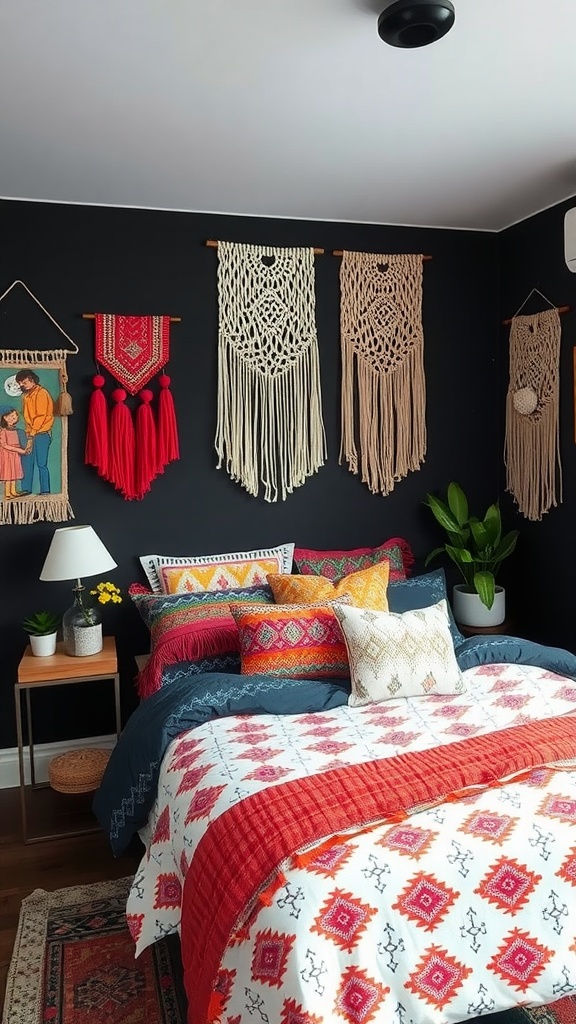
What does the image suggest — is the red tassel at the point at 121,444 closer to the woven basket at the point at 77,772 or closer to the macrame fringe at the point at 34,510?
the macrame fringe at the point at 34,510

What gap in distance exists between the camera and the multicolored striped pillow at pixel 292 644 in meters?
2.90

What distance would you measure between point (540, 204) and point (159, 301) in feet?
5.80

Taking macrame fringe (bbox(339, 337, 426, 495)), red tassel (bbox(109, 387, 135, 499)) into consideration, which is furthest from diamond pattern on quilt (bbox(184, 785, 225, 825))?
macrame fringe (bbox(339, 337, 426, 495))

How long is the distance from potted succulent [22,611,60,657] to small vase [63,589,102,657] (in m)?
0.06

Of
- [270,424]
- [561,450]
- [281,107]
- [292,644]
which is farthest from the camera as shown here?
[270,424]

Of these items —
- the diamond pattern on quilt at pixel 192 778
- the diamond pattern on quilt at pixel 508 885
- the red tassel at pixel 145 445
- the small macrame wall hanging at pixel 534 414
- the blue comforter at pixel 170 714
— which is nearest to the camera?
the diamond pattern on quilt at pixel 508 885

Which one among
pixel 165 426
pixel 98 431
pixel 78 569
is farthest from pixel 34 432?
pixel 78 569

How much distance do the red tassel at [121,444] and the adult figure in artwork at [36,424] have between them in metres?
0.27

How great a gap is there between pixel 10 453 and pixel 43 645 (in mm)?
830

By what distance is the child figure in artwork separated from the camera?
3.46m

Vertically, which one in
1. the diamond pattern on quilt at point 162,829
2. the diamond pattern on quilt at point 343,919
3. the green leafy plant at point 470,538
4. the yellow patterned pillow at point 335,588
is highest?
the green leafy plant at point 470,538

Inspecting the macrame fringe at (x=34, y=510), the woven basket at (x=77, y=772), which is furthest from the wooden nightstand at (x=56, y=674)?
the macrame fringe at (x=34, y=510)

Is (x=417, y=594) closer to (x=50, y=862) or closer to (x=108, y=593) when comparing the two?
(x=108, y=593)

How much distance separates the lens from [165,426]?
3.62m
